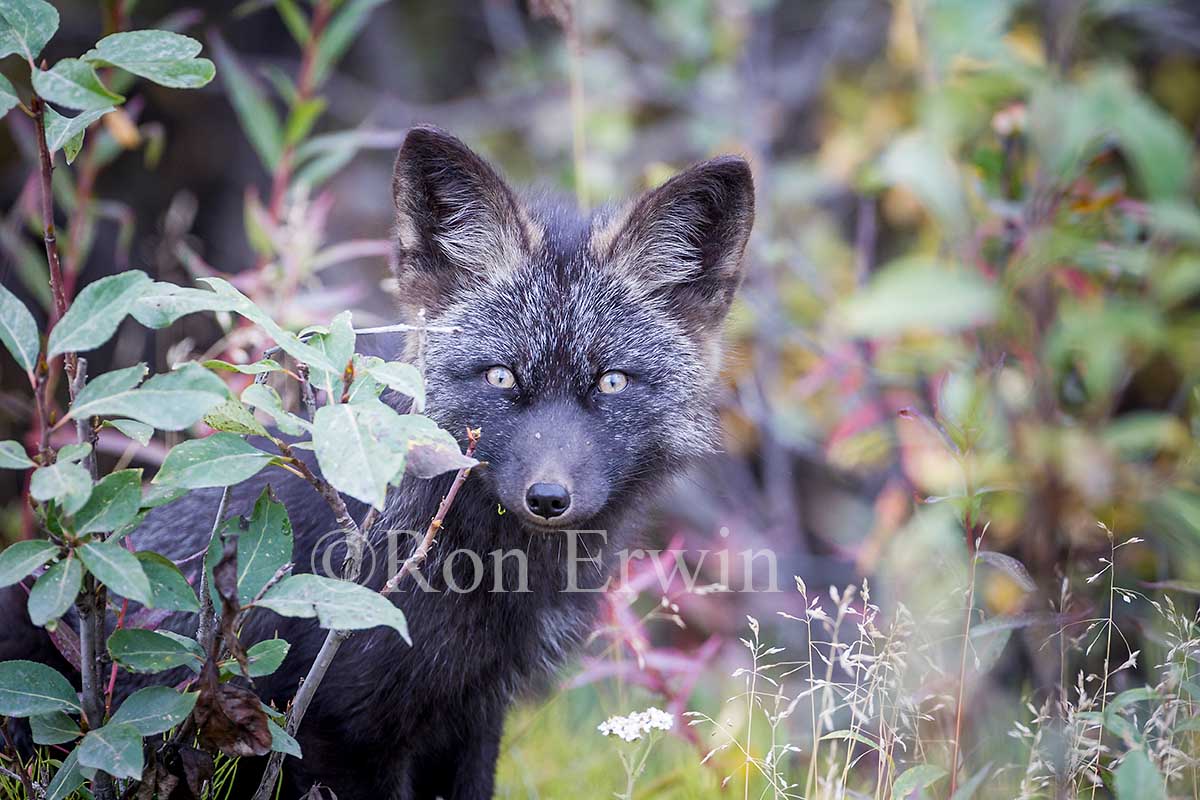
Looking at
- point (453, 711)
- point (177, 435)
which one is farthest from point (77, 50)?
point (453, 711)

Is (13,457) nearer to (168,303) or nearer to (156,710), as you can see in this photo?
(168,303)

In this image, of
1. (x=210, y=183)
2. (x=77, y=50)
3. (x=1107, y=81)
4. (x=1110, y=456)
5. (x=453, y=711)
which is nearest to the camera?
(x=1107, y=81)

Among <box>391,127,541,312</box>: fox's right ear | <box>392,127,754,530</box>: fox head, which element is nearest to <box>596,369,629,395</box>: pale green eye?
<box>392,127,754,530</box>: fox head

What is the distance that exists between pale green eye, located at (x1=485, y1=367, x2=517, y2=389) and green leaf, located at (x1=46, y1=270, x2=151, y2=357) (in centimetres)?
129

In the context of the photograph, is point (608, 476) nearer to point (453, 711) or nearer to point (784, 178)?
point (453, 711)

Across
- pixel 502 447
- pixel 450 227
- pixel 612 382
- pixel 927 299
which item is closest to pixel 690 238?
pixel 612 382

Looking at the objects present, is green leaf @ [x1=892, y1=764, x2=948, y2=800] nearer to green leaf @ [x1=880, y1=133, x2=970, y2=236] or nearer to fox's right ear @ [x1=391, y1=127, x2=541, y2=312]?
green leaf @ [x1=880, y1=133, x2=970, y2=236]

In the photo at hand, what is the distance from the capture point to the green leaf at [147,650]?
243 cm

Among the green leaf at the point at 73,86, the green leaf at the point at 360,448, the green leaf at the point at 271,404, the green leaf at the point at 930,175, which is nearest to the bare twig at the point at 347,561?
the green leaf at the point at 271,404

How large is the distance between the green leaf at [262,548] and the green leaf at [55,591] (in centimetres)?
33

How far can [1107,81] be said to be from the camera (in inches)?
109

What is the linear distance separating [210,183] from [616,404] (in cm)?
552

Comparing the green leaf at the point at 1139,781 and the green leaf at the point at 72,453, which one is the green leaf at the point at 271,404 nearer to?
the green leaf at the point at 72,453

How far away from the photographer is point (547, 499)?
2.96 m
